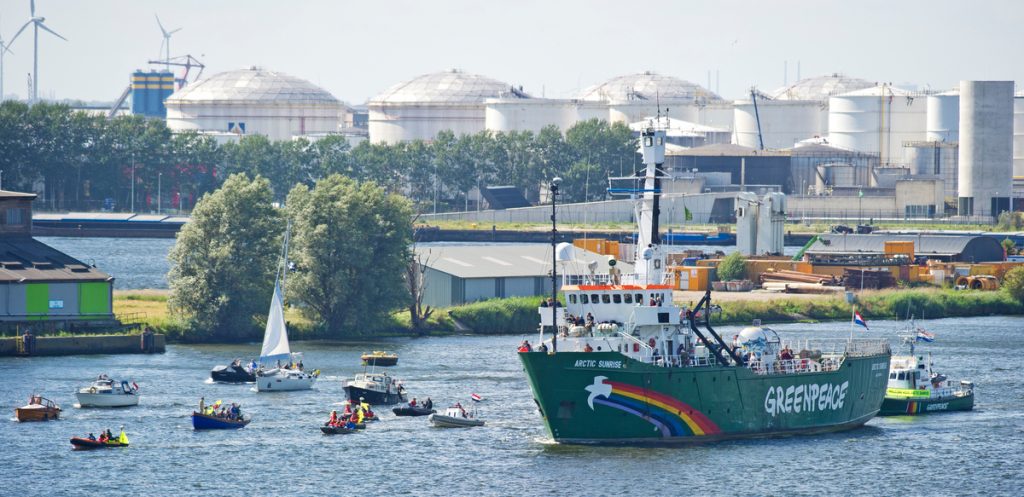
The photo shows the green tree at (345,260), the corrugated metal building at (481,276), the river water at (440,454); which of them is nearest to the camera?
the river water at (440,454)

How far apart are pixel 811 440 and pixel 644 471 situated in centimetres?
1169

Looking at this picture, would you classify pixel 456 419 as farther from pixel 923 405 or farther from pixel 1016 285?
pixel 1016 285

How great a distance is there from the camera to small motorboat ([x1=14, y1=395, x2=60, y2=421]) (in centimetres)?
7750

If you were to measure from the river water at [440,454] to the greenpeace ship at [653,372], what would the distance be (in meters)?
0.93

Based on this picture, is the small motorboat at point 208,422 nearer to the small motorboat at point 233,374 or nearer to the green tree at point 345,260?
the small motorboat at point 233,374

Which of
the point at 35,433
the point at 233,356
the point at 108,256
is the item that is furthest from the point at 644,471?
the point at 108,256

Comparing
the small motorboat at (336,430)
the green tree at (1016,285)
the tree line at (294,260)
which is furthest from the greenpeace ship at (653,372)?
the green tree at (1016,285)

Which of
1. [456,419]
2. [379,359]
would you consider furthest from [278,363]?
[456,419]

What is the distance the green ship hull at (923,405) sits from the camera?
84438 millimetres

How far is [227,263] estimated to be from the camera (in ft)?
360

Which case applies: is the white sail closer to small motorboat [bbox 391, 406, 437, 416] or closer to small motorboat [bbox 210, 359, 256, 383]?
small motorboat [bbox 210, 359, 256, 383]

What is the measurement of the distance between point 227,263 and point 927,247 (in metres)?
75.4

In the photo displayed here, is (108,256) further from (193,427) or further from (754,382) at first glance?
(754,382)

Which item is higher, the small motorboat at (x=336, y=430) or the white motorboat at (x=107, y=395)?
the white motorboat at (x=107, y=395)
